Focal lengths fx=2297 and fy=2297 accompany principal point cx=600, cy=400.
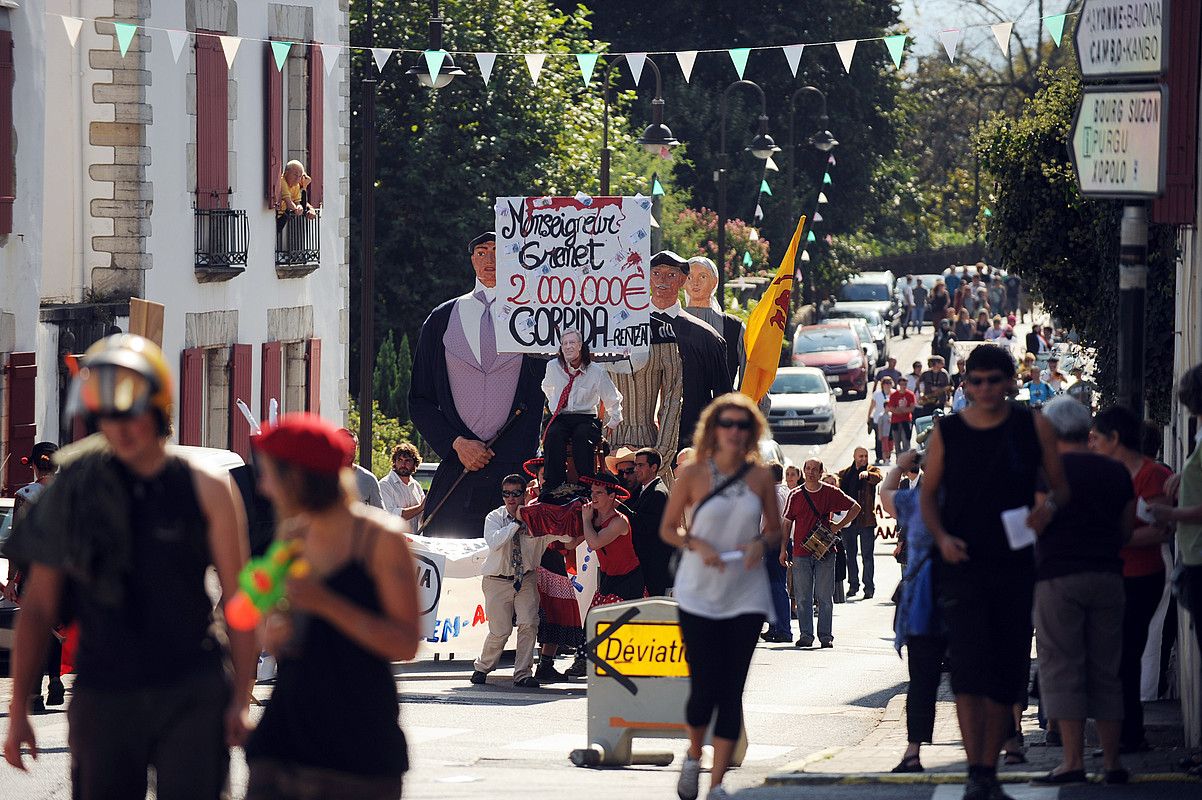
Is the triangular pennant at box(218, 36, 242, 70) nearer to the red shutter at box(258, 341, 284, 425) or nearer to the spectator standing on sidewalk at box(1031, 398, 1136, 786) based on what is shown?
the red shutter at box(258, 341, 284, 425)

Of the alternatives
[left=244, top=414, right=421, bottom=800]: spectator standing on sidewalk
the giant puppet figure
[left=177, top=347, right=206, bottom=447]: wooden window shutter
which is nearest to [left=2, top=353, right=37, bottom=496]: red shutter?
[left=177, top=347, right=206, bottom=447]: wooden window shutter

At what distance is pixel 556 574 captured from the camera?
1486 cm

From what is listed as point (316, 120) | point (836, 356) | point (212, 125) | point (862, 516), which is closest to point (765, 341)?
point (862, 516)

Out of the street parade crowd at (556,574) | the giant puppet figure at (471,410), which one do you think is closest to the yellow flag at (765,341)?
the giant puppet figure at (471,410)

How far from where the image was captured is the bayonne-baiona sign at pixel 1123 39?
894cm

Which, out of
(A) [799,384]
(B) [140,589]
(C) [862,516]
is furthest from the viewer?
(A) [799,384]

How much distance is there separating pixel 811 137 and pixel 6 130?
34.6 m

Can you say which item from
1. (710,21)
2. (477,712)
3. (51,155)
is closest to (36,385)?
(51,155)

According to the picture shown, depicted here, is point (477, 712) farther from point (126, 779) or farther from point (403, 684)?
point (126, 779)

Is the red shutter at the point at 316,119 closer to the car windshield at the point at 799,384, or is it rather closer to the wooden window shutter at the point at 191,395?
the wooden window shutter at the point at 191,395

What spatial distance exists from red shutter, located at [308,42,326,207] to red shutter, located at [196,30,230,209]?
98.5 inches

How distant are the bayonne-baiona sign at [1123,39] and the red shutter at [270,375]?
64.9 feet

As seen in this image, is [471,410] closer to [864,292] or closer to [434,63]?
[434,63]

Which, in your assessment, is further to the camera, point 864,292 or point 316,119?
point 864,292
